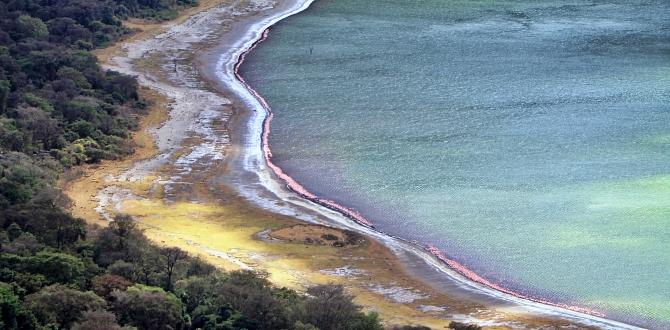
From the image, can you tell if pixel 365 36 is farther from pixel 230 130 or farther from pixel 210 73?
pixel 230 130

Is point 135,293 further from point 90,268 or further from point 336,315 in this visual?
point 336,315

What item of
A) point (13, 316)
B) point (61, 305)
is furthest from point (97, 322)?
point (13, 316)

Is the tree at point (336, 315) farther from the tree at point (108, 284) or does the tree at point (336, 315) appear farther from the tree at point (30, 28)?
the tree at point (30, 28)

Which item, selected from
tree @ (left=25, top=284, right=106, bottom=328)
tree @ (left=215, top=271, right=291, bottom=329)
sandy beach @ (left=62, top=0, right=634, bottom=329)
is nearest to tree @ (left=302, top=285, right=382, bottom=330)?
tree @ (left=215, top=271, right=291, bottom=329)

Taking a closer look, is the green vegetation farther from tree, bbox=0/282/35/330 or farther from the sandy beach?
the sandy beach

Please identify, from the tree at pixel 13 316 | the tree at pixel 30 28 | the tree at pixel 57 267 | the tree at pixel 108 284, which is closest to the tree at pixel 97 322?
the tree at pixel 13 316

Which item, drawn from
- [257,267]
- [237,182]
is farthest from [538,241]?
[237,182]
